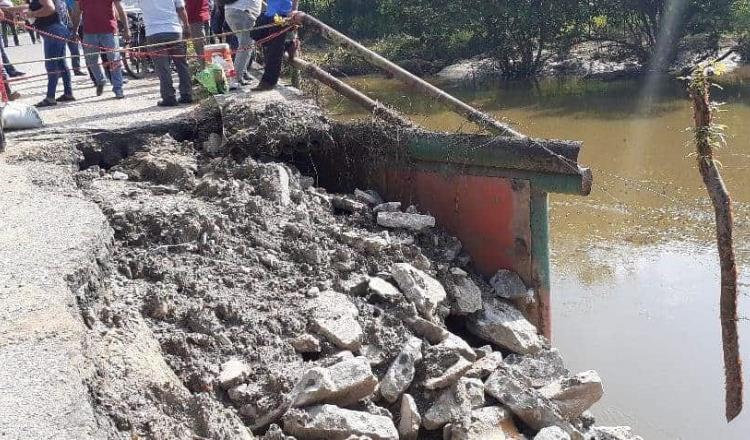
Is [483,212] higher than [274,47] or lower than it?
lower

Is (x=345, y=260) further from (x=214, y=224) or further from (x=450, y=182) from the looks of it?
(x=450, y=182)

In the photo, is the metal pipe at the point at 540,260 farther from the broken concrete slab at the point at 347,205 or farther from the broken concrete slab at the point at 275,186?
the broken concrete slab at the point at 275,186

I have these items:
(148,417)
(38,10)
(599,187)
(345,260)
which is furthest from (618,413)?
(38,10)

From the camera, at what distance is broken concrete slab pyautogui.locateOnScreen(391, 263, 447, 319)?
4.28m

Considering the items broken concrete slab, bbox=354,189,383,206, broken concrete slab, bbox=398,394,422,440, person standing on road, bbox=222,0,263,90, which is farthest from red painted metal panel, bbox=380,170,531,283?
person standing on road, bbox=222,0,263,90

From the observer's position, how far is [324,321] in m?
3.82

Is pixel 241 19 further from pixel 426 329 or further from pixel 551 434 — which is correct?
pixel 551 434

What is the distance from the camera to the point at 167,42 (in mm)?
6969

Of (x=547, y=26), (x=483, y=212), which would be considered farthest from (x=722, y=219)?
(x=547, y=26)

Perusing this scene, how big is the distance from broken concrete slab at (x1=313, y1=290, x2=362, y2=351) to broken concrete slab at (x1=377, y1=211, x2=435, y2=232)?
3.27 feet

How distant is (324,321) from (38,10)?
220 inches

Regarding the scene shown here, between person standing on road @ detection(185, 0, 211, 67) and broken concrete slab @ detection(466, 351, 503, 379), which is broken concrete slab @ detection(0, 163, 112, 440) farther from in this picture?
person standing on road @ detection(185, 0, 211, 67)

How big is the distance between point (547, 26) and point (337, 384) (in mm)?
16344

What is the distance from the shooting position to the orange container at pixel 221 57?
23.2 ft
